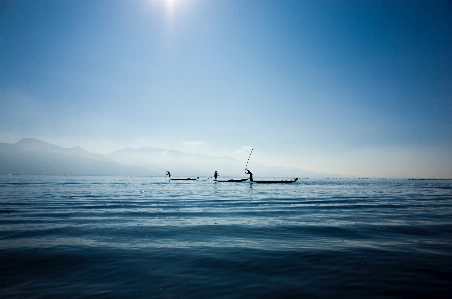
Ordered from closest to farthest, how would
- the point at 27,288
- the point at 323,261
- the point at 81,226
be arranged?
the point at 27,288
the point at 323,261
the point at 81,226

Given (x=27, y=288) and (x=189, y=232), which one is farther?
(x=189, y=232)

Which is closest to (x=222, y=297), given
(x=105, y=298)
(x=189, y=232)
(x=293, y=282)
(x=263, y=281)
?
(x=263, y=281)

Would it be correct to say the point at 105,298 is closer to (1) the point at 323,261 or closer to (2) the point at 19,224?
(1) the point at 323,261

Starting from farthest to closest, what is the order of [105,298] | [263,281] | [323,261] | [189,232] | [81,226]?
[81,226] → [189,232] → [323,261] → [263,281] → [105,298]

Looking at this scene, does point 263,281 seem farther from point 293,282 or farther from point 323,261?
point 323,261

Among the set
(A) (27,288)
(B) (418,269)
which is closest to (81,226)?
(A) (27,288)

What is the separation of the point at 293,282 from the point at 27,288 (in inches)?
283

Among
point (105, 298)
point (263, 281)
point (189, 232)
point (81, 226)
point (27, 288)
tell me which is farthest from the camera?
point (81, 226)

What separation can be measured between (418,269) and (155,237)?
10.7 m

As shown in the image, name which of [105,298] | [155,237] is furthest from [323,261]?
[155,237]

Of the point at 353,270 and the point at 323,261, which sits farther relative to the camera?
the point at 323,261

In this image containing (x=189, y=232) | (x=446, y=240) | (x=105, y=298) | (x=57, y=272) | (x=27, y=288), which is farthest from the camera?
(x=189, y=232)

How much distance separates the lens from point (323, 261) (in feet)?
27.5

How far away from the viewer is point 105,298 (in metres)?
5.69
